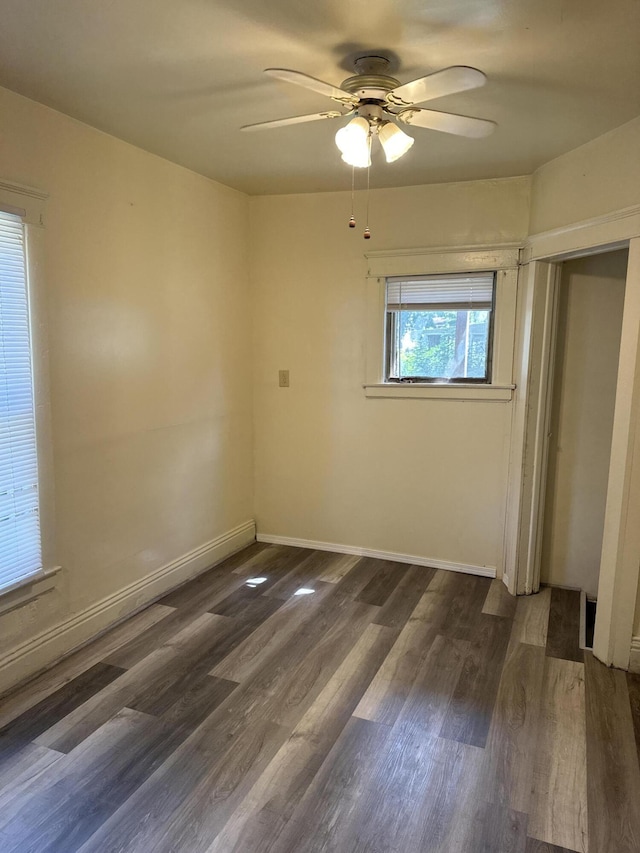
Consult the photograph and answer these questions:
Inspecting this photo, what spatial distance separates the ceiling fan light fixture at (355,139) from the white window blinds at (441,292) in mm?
1602

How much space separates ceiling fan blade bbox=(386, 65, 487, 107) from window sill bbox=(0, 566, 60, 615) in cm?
239

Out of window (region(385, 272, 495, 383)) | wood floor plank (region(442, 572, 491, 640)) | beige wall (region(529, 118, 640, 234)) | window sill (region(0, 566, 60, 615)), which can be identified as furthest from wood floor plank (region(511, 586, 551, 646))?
window sill (region(0, 566, 60, 615))

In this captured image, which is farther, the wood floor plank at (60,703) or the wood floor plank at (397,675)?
the wood floor plank at (397,675)

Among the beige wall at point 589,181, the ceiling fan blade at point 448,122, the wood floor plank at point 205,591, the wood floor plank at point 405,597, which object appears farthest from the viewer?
the wood floor plank at point 205,591

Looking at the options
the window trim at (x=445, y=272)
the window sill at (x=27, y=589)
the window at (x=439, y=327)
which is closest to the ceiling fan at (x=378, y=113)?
the window trim at (x=445, y=272)

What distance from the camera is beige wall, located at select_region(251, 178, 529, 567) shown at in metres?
3.40

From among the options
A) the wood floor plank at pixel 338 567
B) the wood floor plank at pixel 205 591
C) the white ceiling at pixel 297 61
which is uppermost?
the white ceiling at pixel 297 61

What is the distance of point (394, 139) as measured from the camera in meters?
1.93

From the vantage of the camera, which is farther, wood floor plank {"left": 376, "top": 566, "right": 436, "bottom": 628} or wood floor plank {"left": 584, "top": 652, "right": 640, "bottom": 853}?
wood floor plank {"left": 376, "top": 566, "right": 436, "bottom": 628}

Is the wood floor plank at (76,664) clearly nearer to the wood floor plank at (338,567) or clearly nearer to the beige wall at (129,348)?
the beige wall at (129,348)

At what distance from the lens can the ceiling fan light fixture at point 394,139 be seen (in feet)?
6.32

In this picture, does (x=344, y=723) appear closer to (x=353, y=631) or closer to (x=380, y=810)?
(x=380, y=810)

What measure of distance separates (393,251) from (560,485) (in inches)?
71.0

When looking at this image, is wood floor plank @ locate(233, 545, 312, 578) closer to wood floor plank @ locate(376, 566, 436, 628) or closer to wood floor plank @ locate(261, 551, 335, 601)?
wood floor plank @ locate(261, 551, 335, 601)
